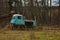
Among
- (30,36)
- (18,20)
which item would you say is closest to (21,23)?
(18,20)

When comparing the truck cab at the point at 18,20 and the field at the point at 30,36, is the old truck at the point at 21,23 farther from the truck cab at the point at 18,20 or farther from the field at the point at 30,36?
the field at the point at 30,36

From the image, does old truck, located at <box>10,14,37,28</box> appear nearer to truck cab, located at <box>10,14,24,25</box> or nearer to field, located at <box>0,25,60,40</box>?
truck cab, located at <box>10,14,24,25</box>

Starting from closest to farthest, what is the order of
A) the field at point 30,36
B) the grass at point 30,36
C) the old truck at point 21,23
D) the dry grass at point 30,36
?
the field at point 30,36 < the grass at point 30,36 < the dry grass at point 30,36 < the old truck at point 21,23

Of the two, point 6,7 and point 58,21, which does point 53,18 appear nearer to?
point 58,21

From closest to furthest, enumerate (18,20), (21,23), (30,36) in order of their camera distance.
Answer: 1. (30,36)
2. (21,23)
3. (18,20)

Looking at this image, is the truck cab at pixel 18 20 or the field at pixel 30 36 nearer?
the field at pixel 30 36

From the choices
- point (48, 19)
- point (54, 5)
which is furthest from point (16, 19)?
point (54, 5)

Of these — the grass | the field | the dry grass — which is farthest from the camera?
the dry grass

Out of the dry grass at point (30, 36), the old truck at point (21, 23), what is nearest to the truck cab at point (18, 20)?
the old truck at point (21, 23)

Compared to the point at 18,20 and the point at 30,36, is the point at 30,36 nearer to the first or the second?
the point at 30,36

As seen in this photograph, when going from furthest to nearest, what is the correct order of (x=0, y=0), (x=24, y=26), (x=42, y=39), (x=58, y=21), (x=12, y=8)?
(x=0, y=0), (x=12, y=8), (x=58, y=21), (x=24, y=26), (x=42, y=39)

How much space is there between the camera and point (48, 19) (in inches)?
737

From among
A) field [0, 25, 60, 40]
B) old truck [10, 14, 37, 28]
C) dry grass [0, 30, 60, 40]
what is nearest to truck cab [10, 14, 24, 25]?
old truck [10, 14, 37, 28]

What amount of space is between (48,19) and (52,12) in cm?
131
